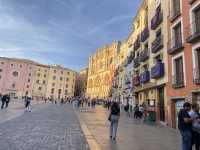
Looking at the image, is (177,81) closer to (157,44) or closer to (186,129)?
(157,44)

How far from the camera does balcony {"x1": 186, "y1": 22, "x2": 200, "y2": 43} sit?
14.3 meters

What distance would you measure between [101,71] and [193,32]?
251 feet

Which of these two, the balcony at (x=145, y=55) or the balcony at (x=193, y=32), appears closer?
the balcony at (x=193, y=32)

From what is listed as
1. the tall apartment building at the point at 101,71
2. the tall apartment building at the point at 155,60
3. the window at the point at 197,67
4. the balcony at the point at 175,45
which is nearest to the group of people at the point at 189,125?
the window at the point at 197,67

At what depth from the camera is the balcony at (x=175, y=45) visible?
1663 cm

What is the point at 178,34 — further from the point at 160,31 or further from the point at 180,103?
the point at 180,103

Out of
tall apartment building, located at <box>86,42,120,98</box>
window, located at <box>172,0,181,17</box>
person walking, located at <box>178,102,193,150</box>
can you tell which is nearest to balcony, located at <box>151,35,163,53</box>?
window, located at <box>172,0,181,17</box>

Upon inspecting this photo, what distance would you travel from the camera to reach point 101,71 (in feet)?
300

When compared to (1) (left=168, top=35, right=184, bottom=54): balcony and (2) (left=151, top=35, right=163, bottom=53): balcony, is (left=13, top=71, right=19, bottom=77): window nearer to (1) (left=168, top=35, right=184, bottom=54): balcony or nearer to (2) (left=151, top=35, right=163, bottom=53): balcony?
(2) (left=151, top=35, right=163, bottom=53): balcony

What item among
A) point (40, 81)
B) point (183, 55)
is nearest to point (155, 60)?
point (183, 55)

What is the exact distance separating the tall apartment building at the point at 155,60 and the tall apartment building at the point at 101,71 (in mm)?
52575

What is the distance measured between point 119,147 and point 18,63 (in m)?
90.9

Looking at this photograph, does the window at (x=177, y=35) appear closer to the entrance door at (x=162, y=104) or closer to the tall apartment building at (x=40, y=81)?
the entrance door at (x=162, y=104)

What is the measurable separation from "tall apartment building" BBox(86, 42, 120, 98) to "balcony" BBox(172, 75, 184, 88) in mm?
61547
